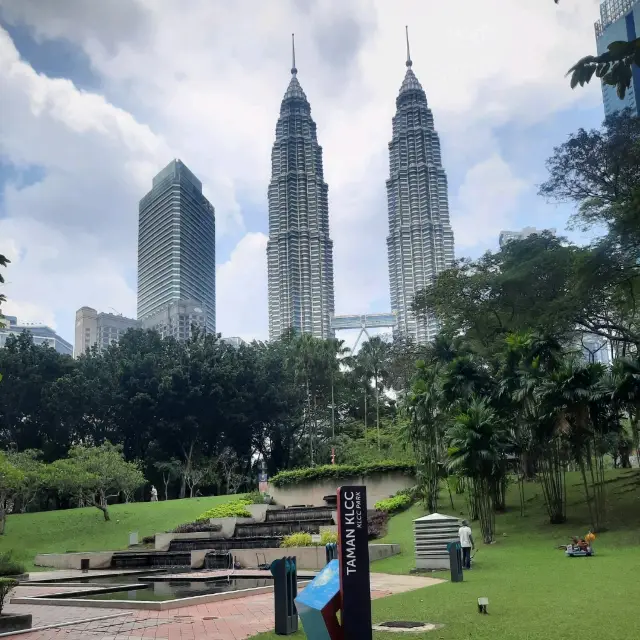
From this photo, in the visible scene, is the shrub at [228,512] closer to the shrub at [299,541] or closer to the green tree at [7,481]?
the green tree at [7,481]

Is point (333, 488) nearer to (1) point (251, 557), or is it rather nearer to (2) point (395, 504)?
(2) point (395, 504)

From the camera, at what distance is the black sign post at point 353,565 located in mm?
6074

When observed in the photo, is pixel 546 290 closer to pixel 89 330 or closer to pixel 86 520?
pixel 86 520

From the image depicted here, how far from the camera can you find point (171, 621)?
1004 centimetres

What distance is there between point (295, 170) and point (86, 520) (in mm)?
59765

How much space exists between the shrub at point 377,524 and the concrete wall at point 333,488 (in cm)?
277

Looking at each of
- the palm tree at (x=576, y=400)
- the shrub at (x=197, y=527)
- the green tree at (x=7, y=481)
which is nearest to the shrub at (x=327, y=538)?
the palm tree at (x=576, y=400)

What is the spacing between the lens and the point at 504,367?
953 inches

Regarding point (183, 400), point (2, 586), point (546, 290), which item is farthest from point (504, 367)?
point (183, 400)

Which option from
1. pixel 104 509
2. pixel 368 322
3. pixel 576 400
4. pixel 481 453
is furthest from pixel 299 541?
pixel 368 322

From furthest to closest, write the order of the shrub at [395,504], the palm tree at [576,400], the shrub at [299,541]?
the shrub at [395,504]
the shrub at [299,541]
the palm tree at [576,400]

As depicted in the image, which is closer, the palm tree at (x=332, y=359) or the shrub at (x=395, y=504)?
the shrub at (x=395, y=504)

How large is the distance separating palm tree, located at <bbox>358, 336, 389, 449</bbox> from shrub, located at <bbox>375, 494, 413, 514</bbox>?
77.0 ft

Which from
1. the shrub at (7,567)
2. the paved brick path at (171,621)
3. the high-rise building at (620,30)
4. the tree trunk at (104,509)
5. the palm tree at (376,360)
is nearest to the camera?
the paved brick path at (171,621)
